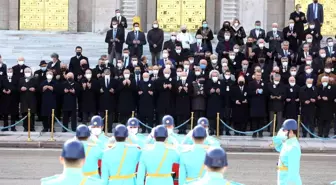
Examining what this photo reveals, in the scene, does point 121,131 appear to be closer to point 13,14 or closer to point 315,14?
point 315,14

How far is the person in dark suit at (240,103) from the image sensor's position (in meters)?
25.8

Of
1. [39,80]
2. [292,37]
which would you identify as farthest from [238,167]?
[292,37]

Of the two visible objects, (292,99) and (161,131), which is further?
(292,99)

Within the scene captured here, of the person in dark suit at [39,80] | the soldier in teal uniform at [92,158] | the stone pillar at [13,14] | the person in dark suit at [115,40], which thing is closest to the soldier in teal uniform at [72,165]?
the soldier in teal uniform at [92,158]

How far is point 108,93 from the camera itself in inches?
1014

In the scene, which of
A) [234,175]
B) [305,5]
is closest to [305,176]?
[234,175]

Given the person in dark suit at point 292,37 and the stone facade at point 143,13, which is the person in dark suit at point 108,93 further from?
the stone facade at point 143,13

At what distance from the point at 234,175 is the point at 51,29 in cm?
2159

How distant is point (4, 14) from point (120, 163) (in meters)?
27.8

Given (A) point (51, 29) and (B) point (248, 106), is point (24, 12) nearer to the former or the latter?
(A) point (51, 29)

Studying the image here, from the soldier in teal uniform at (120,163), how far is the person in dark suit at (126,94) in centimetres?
1387

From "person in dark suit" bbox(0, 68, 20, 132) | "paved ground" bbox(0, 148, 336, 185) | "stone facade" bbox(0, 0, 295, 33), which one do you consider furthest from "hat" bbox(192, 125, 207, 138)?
"stone facade" bbox(0, 0, 295, 33)

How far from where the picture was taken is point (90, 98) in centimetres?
2594

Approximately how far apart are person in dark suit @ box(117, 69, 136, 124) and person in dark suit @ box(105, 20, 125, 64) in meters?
3.99
